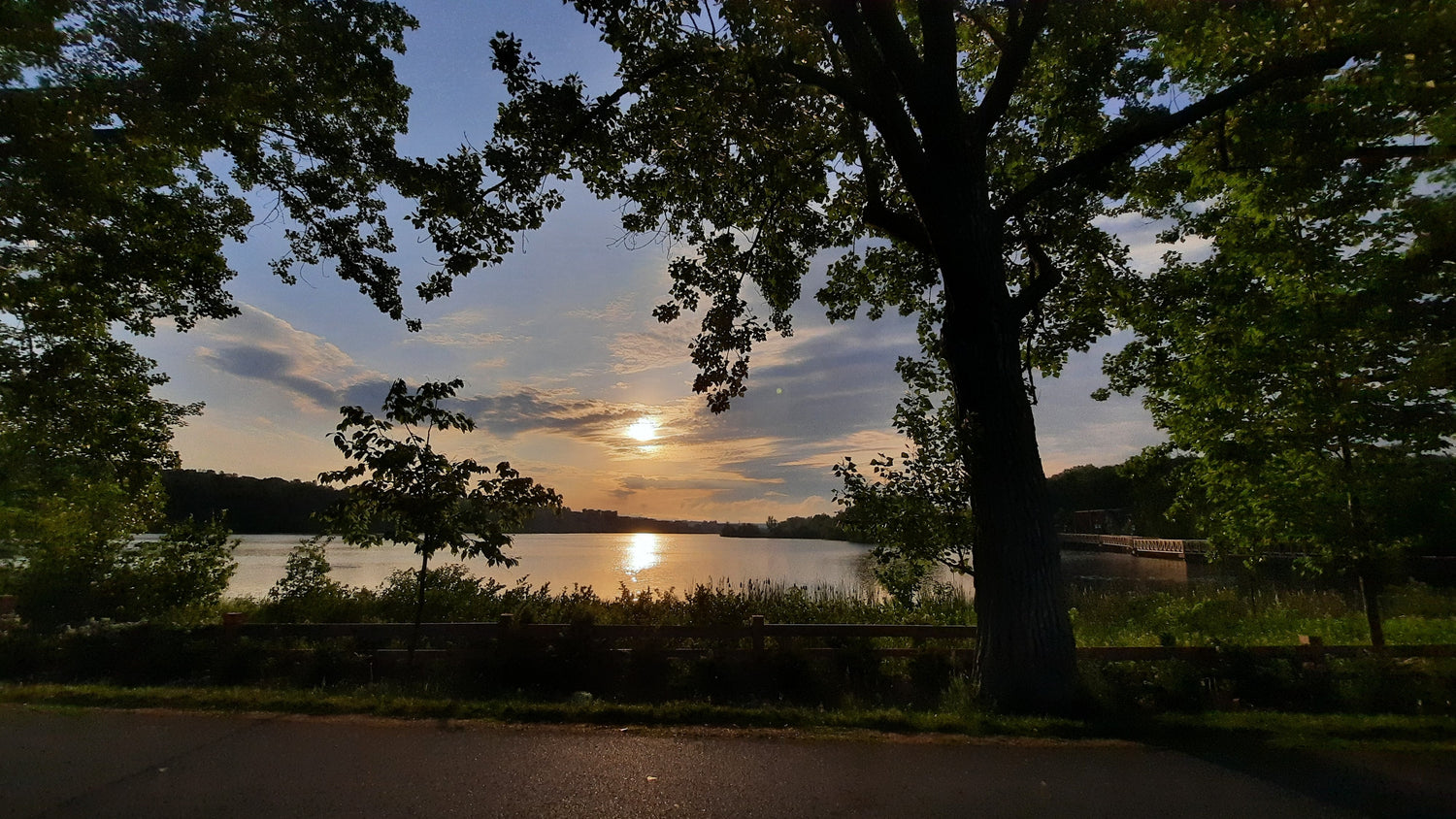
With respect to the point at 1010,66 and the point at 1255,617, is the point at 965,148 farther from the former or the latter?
the point at 1255,617

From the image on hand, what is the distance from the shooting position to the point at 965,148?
8.27 meters

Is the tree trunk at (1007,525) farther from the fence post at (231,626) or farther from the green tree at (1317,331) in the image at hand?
the fence post at (231,626)

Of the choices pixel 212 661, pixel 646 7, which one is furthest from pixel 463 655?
pixel 646 7

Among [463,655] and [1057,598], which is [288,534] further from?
[1057,598]

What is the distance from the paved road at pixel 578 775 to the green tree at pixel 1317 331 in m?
7.04

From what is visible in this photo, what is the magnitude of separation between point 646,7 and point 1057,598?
349 inches

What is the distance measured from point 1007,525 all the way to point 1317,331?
23.0 ft

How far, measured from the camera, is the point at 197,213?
13.4 metres

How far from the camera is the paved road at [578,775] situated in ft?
14.4

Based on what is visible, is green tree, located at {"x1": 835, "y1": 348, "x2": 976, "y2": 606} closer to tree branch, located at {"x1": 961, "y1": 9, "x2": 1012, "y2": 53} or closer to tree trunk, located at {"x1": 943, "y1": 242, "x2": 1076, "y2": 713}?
tree trunk, located at {"x1": 943, "y1": 242, "x2": 1076, "y2": 713}

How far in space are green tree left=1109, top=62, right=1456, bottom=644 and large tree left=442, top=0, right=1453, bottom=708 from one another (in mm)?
595

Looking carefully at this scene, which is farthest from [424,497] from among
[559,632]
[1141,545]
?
[1141,545]

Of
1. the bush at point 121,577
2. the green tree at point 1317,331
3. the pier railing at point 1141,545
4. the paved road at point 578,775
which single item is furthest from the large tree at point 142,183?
the pier railing at point 1141,545

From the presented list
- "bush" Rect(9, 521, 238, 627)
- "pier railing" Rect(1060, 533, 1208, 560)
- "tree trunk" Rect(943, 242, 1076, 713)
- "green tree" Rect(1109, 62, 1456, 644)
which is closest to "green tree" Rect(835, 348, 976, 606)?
"tree trunk" Rect(943, 242, 1076, 713)
